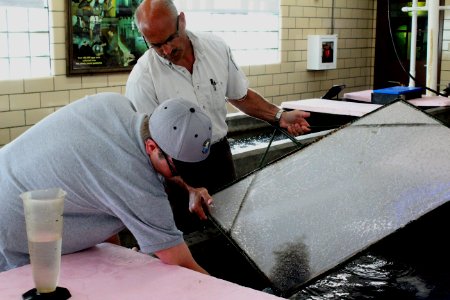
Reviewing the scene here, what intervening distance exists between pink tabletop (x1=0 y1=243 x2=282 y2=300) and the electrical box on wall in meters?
5.30

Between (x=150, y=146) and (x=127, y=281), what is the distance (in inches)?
16.0

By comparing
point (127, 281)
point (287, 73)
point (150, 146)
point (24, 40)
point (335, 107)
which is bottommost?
point (127, 281)

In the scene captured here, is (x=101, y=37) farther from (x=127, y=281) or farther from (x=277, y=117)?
(x=127, y=281)

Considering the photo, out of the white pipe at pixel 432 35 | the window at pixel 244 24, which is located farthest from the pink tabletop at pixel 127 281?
the white pipe at pixel 432 35

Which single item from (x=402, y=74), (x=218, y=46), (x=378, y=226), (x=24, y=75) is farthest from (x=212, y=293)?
(x=402, y=74)

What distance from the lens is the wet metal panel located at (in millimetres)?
2115

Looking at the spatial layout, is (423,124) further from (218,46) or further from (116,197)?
(116,197)

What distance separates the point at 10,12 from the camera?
435 cm

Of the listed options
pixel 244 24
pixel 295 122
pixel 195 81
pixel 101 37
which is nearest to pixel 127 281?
pixel 195 81

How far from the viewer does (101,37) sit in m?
4.84

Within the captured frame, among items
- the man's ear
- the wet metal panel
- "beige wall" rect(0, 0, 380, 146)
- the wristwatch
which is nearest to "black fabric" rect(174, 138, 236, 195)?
the wristwatch

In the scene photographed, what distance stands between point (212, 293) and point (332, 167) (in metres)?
1.11

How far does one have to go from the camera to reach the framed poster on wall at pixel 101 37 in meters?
4.66

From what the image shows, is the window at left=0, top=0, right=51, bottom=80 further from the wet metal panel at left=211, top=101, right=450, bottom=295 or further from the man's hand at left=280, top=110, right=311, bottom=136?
the wet metal panel at left=211, top=101, right=450, bottom=295
